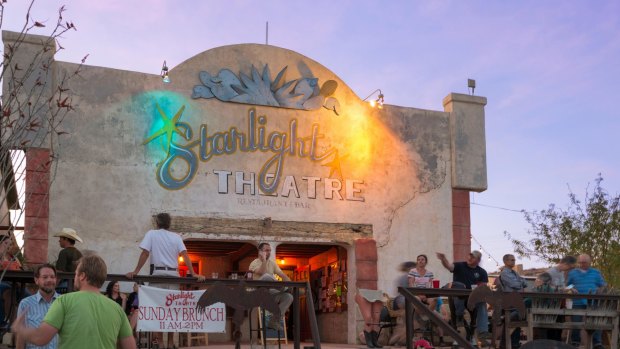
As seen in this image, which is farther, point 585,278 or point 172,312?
point 585,278

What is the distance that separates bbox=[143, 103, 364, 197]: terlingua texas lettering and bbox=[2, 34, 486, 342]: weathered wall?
0.08 feet

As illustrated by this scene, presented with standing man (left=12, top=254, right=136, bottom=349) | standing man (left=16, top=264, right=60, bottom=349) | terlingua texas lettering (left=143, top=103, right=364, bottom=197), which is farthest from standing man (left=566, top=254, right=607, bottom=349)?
standing man (left=12, top=254, right=136, bottom=349)

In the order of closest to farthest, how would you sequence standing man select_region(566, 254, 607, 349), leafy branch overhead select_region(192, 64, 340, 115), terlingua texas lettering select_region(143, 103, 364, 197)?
standing man select_region(566, 254, 607, 349), terlingua texas lettering select_region(143, 103, 364, 197), leafy branch overhead select_region(192, 64, 340, 115)

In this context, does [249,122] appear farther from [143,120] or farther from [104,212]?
[104,212]

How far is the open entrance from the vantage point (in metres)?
17.1

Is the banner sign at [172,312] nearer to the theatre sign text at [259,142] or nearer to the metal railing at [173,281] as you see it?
the metal railing at [173,281]

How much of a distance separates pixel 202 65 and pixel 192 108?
88 cm

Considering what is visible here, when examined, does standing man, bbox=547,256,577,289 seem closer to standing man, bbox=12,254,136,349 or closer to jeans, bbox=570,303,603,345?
jeans, bbox=570,303,603,345

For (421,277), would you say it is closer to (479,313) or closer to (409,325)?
(479,313)

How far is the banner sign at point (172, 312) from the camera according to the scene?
886 centimetres

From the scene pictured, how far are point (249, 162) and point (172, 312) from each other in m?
6.97

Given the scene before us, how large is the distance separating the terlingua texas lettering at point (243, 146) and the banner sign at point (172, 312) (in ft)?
20.6

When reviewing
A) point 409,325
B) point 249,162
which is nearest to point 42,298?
point 409,325

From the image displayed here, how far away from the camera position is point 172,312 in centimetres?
898
